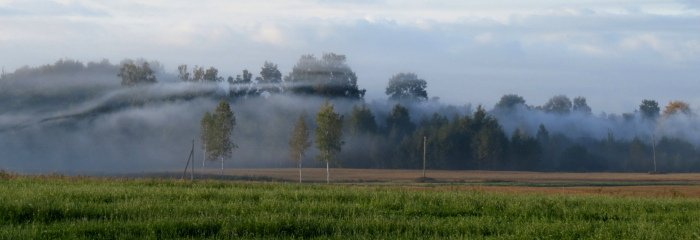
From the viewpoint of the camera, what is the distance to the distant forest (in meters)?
98.0

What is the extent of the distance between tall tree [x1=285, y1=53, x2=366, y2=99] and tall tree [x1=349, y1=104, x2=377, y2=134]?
10.4 meters

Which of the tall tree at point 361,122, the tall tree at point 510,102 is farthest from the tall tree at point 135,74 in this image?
the tall tree at point 510,102

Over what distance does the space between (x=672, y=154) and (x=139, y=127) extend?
100m

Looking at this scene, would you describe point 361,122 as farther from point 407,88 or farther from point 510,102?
point 510,102

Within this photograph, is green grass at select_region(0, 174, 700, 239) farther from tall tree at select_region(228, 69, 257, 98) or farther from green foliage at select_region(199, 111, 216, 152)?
tall tree at select_region(228, 69, 257, 98)

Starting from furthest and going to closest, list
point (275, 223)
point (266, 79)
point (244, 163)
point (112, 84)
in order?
point (266, 79)
point (112, 84)
point (244, 163)
point (275, 223)

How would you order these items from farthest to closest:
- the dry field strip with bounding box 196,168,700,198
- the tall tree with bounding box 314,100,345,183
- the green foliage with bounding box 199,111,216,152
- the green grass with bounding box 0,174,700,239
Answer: the green foliage with bounding box 199,111,216,152 → the tall tree with bounding box 314,100,345,183 → the dry field strip with bounding box 196,168,700,198 → the green grass with bounding box 0,174,700,239

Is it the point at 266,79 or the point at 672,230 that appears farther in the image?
the point at 266,79

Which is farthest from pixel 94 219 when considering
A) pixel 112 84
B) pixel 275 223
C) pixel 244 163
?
pixel 112 84

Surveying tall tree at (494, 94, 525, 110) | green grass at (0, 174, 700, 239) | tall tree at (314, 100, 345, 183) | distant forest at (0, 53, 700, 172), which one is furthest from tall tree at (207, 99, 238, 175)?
tall tree at (494, 94, 525, 110)

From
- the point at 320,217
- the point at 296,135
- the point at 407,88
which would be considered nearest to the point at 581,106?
the point at 407,88

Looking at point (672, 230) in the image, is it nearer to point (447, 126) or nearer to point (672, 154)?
point (447, 126)

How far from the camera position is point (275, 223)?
9.52 metres

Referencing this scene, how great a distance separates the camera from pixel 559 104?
506 ft
